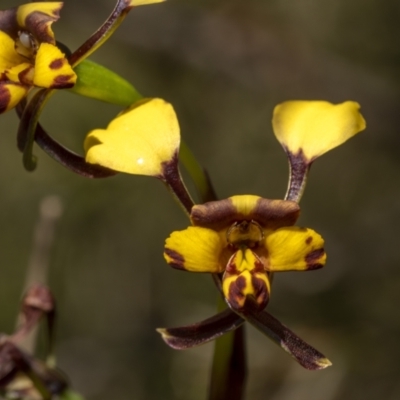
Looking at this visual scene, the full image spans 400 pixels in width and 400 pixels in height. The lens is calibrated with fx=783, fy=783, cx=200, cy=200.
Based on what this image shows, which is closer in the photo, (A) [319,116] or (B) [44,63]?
(B) [44,63]

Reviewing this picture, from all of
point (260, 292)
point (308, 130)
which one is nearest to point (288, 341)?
point (260, 292)

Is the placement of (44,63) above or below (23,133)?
above

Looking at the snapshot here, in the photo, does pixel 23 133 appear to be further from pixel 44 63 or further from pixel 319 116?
pixel 319 116

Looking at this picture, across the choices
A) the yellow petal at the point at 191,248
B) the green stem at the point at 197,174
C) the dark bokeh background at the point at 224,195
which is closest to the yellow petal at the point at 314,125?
the green stem at the point at 197,174

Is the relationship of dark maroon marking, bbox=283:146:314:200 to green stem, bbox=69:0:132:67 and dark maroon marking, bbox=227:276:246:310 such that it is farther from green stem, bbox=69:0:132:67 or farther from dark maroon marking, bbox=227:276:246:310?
green stem, bbox=69:0:132:67

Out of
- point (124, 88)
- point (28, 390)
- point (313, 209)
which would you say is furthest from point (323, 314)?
point (124, 88)

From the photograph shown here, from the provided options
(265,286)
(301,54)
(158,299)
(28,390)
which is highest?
(265,286)

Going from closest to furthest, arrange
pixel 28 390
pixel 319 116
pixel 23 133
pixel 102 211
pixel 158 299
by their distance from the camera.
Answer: pixel 23 133 < pixel 319 116 < pixel 28 390 < pixel 158 299 < pixel 102 211

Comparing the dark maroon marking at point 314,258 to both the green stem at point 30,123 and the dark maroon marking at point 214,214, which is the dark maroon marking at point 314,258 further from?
the green stem at point 30,123
